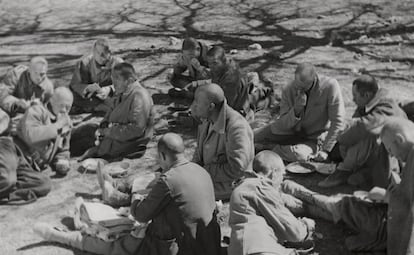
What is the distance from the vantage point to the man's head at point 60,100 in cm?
725

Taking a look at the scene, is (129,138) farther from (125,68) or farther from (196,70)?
(196,70)

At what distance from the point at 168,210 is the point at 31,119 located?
264cm

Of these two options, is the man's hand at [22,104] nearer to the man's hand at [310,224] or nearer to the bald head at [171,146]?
the bald head at [171,146]

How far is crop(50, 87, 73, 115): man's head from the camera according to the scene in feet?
23.8

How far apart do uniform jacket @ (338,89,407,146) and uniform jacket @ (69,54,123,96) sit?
12.3 ft

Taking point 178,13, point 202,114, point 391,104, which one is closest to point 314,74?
point 391,104

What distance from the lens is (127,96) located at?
7598 millimetres

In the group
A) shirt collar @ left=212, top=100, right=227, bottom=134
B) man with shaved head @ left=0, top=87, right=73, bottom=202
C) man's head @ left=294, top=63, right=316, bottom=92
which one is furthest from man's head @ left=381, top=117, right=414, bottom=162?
man with shaved head @ left=0, top=87, right=73, bottom=202

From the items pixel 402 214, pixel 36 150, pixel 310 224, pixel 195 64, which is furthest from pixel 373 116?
pixel 36 150

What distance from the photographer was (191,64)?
935cm

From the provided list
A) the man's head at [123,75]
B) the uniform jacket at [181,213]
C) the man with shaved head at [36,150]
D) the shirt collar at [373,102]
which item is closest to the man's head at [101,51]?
the man's head at [123,75]

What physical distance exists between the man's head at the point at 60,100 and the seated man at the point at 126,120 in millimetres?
596

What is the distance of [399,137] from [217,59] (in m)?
3.40

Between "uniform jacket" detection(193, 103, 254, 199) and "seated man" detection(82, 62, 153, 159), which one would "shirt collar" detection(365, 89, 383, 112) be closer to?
"uniform jacket" detection(193, 103, 254, 199)
